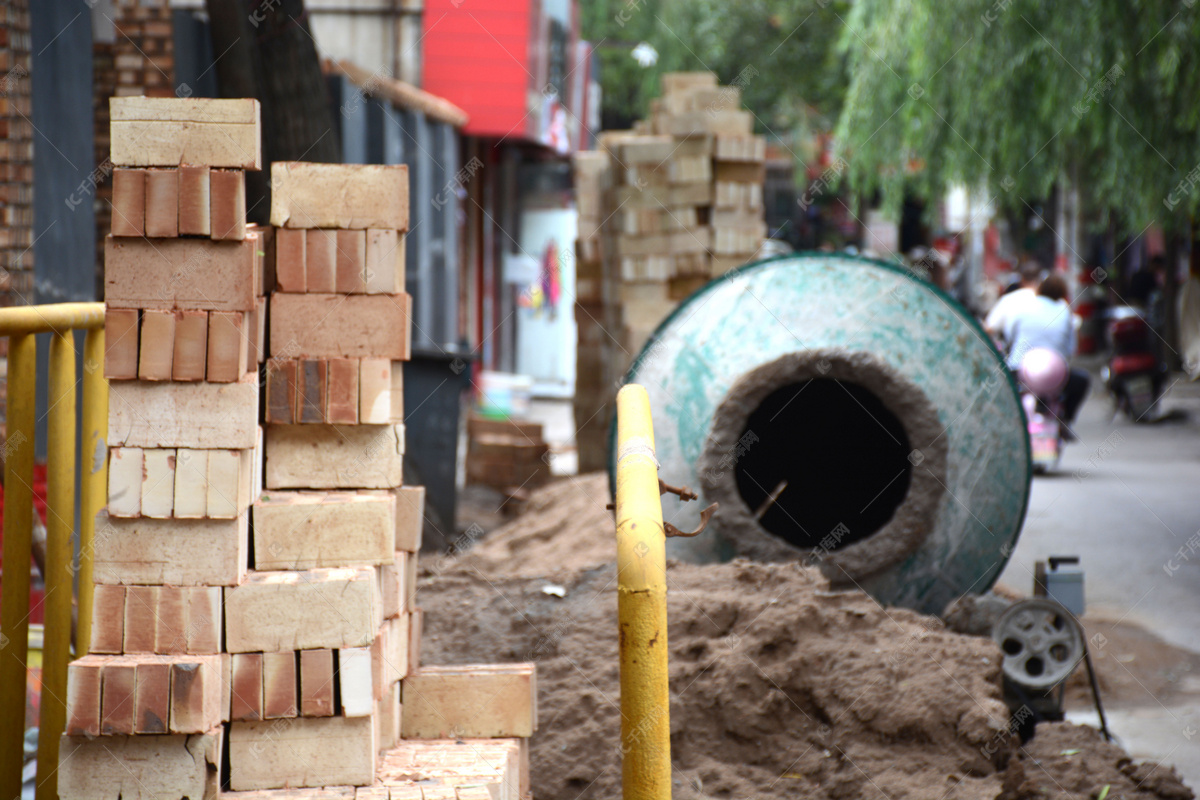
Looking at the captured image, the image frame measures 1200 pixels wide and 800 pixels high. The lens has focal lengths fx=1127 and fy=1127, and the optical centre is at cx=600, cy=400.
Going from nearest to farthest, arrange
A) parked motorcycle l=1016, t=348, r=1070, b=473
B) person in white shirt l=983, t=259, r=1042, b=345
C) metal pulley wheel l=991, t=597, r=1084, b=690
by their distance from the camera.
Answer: metal pulley wheel l=991, t=597, r=1084, b=690 < parked motorcycle l=1016, t=348, r=1070, b=473 < person in white shirt l=983, t=259, r=1042, b=345

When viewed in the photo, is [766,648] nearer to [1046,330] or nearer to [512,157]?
[1046,330]

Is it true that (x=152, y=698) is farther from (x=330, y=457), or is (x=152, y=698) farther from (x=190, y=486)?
(x=330, y=457)

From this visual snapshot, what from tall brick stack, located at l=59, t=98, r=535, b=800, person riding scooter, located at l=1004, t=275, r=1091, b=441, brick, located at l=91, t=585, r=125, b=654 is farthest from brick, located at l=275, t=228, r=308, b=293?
person riding scooter, located at l=1004, t=275, r=1091, b=441

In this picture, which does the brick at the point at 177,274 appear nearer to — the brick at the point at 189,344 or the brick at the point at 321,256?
the brick at the point at 189,344

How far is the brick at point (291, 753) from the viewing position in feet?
8.30

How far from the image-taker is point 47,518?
2.85 meters

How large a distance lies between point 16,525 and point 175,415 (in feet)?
2.06

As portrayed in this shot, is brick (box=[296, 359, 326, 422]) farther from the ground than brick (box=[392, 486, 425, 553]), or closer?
farther from the ground

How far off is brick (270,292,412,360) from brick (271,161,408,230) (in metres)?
0.18

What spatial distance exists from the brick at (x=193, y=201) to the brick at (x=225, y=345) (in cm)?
19

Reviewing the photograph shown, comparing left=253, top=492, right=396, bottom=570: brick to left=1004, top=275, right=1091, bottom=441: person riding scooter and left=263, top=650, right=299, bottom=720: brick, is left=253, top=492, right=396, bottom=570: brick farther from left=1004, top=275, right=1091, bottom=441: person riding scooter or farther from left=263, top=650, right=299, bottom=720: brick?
left=1004, top=275, right=1091, bottom=441: person riding scooter

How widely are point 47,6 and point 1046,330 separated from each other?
8512mm

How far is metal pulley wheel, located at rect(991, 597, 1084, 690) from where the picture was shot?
162 inches

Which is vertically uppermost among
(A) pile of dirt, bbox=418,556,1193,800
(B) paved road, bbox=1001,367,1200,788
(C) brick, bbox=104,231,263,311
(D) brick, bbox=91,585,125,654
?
(C) brick, bbox=104,231,263,311
